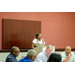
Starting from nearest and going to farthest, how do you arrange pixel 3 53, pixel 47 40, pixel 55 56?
pixel 55 56 → pixel 3 53 → pixel 47 40

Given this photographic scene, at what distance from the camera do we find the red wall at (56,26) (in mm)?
5785

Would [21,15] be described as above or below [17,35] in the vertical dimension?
above

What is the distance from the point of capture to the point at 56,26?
Result: 242 inches

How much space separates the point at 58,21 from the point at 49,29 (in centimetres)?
62

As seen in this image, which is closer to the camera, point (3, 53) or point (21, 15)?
point (3, 53)

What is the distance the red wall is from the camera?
5.79 metres

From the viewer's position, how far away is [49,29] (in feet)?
19.7
